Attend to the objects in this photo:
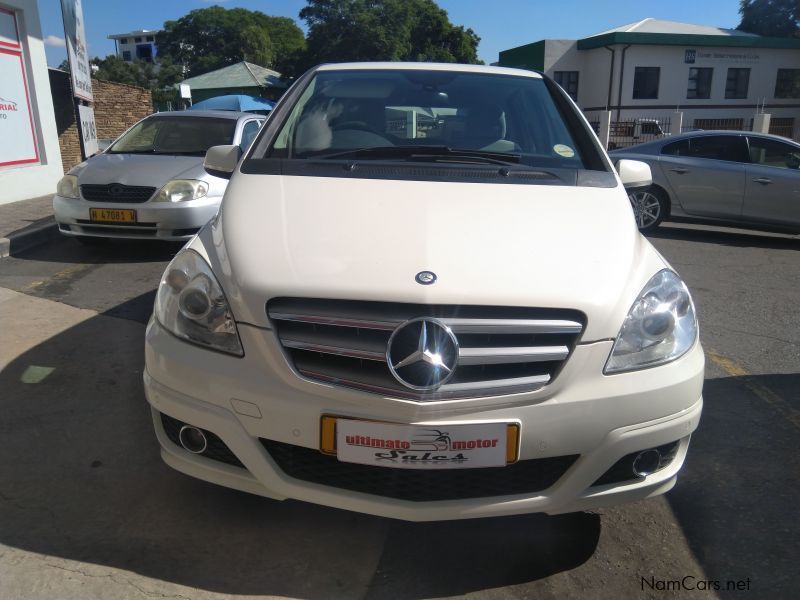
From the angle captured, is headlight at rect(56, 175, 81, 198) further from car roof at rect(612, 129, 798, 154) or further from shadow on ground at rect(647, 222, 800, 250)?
car roof at rect(612, 129, 798, 154)

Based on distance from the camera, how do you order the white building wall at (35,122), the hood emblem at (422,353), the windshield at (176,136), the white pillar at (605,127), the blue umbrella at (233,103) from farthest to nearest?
the white pillar at (605,127) → the blue umbrella at (233,103) → the white building wall at (35,122) → the windshield at (176,136) → the hood emblem at (422,353)

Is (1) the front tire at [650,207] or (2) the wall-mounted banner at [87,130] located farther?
(2) the wall-mounted banner at [87,130]

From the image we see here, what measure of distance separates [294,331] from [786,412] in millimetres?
2772

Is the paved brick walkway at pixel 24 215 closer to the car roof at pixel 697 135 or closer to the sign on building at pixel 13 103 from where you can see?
the sign on building at pixel 13 103

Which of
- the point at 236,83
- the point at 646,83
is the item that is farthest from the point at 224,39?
the point at 646,83

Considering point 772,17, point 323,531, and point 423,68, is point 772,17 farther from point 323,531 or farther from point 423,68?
point 323,531

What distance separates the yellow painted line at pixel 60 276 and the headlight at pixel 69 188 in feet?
2.26

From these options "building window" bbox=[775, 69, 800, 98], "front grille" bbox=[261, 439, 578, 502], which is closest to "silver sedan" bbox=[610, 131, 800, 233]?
"front grille" bbox=[261, 439, 578, 502]

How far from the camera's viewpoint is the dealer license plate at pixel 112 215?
6230 mm

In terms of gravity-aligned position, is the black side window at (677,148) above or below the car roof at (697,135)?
below

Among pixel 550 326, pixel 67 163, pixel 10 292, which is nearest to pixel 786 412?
pixel 550 326

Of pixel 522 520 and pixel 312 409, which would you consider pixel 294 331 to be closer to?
pixel 312 409

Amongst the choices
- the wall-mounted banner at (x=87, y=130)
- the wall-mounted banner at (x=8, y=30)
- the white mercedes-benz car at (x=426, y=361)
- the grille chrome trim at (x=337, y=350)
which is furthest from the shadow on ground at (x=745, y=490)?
the wall-mounted banner at (x=8, y=30)

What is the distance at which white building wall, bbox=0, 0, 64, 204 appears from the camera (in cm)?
957
